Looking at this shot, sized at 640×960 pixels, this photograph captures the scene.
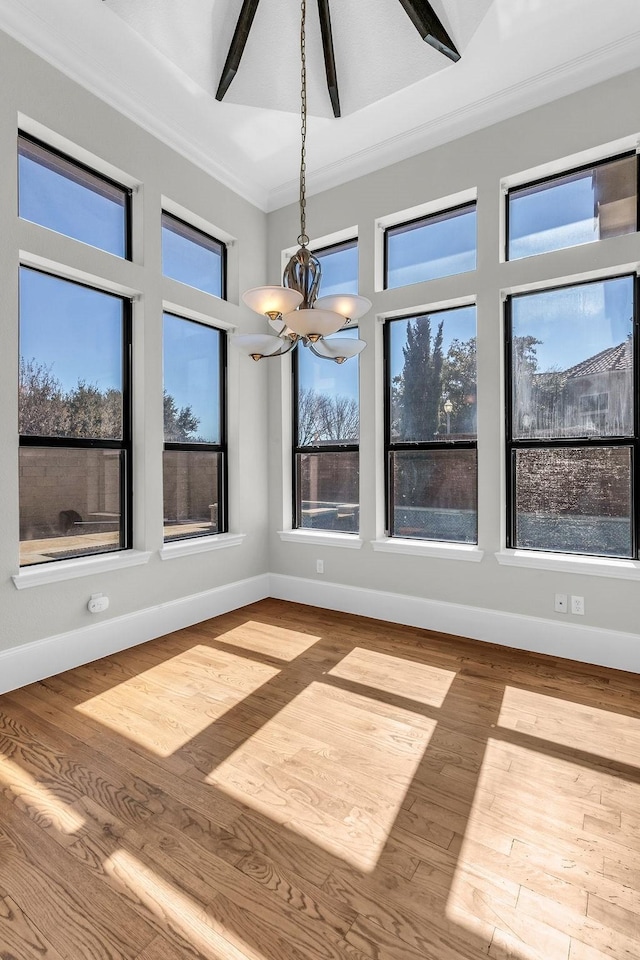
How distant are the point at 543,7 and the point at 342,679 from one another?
3827 mm

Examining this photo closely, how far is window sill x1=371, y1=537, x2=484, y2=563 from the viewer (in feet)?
11.2

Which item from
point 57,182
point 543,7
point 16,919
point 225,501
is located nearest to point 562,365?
point 543,7

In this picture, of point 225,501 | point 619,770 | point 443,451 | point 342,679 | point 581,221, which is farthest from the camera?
point 225,501

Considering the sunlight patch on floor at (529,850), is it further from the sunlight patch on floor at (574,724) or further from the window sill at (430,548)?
the window sill at (430,548)

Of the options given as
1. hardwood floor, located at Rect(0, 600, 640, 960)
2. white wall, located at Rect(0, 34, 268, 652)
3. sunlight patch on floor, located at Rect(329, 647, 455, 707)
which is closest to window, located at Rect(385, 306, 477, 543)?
sunlight patch on floor, located at Rect(329, 647, 455, 707)

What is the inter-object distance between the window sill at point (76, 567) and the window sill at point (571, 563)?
2.48m

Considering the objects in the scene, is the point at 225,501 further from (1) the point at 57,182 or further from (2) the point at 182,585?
(1) the point at 57,182

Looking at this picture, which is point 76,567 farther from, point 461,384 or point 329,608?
point 461,384

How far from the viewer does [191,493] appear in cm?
389

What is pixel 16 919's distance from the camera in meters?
1.33

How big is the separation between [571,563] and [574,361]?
1300 millimetres

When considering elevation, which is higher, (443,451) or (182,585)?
(443,451)

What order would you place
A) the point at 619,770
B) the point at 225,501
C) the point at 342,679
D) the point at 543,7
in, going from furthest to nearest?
the point at 225,501, the point at 342,679, the point at 543,7, the point at 619,770

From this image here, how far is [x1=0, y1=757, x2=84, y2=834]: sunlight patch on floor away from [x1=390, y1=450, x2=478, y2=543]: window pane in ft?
9.01
